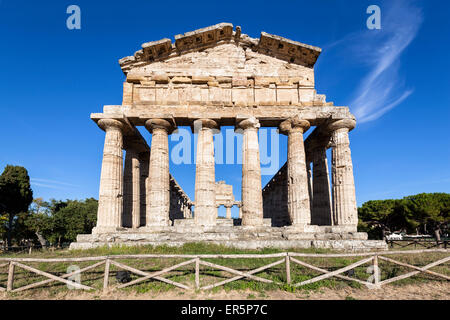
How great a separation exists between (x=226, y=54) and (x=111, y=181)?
→ 1102 centimetres

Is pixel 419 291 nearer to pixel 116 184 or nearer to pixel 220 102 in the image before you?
pixel 220 102

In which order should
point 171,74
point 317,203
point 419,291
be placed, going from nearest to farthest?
point 419,291 < point 171,74 < point 317,203

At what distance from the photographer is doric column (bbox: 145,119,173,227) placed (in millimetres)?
15445

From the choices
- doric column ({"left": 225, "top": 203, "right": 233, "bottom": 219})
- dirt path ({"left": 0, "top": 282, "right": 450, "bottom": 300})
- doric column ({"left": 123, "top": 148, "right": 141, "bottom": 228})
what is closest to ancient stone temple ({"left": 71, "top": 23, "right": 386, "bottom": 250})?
doric column ({"left": 123, "top": 148, "right": 141, "bottom": 228})

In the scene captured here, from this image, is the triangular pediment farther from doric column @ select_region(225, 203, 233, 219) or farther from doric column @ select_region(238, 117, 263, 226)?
doric column @ select_region(225, 203, 233, 219)

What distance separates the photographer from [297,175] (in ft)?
51.7

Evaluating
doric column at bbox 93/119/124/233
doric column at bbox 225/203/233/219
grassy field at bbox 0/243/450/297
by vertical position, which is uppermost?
doric column at bbox 93/119/124/233

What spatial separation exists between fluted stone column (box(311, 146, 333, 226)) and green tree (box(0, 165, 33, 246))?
33711 millimetres

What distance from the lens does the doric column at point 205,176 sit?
15.4 m

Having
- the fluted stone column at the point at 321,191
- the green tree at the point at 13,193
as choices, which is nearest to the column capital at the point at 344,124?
the fluted stone column at the point at 321,191
